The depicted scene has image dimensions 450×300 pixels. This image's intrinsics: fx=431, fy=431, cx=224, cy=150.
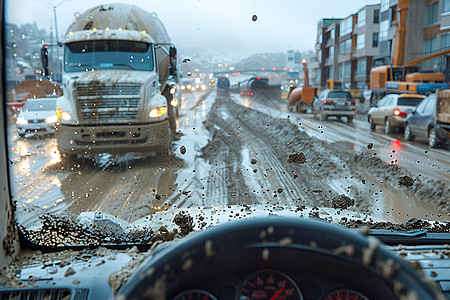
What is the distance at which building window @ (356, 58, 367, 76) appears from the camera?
35.8 meters

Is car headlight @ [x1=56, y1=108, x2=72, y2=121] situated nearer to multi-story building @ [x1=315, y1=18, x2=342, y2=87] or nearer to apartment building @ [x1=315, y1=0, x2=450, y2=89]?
multi-story building @ [x1=315, y1=18, x2=342, y2=87]

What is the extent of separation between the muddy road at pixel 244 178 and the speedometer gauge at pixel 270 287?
3138 millimetres

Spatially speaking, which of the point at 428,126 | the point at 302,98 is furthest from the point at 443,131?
the point at 302,98

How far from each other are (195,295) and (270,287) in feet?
0.99

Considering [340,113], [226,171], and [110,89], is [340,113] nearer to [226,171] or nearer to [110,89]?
[226,171]

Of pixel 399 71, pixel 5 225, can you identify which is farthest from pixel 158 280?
pixel 399 71

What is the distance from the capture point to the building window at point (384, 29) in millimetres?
29123

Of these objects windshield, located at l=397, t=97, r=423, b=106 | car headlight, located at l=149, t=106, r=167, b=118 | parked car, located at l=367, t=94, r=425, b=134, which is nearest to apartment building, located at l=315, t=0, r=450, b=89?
parked car, located at l=367, t=94, r=425, b=134

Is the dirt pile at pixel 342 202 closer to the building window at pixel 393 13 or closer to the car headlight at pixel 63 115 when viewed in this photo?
the car headlight at pixel 63 115

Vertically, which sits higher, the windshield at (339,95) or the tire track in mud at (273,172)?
the windshield at (339,95)

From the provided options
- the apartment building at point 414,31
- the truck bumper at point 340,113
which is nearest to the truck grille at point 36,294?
the truck bumper at point 340,113

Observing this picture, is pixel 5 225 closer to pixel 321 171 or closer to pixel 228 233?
pixel 228 233

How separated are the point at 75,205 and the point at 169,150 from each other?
4.57 metres

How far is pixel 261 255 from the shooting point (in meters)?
1.63
